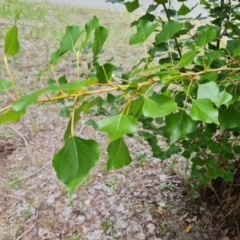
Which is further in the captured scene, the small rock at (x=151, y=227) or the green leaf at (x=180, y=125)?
the small rock at (x=151, y=227)

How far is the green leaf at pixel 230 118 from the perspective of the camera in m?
0.70

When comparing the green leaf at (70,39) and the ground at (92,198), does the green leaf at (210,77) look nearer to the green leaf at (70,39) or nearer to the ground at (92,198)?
the green leaf at (70,39)

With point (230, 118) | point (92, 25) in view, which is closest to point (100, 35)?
point (92, 25)

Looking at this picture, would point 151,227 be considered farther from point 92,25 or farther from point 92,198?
point 92,25

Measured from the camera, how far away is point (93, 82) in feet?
1.61

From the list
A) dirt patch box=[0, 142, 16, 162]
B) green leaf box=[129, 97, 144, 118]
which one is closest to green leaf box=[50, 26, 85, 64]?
green leaf box=[129, 97, 144, 118]

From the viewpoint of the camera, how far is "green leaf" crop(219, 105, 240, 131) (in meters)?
0.70

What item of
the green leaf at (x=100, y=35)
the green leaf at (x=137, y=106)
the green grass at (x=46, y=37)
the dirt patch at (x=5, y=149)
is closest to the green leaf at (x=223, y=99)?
the green leaf at (x=137, y=106)

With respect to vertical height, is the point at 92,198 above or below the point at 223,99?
below

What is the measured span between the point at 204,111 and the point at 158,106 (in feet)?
0.26

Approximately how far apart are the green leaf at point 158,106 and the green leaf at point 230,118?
0.82 feet

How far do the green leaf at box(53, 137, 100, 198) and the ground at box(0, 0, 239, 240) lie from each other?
3.68ft

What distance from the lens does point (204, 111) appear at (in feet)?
1.71

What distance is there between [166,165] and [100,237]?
582mm
